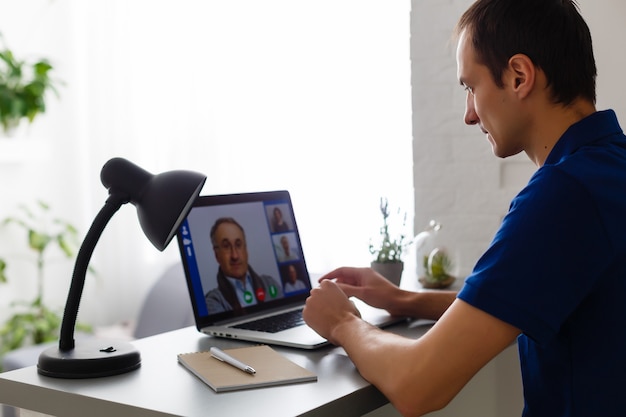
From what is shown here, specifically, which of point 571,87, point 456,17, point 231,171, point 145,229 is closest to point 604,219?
point 571,87

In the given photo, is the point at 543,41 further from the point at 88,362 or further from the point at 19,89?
the point at 19,89

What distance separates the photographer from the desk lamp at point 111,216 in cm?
127

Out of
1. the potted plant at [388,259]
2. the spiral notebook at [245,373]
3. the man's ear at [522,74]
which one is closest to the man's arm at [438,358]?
the spiral notebook at [245,373]

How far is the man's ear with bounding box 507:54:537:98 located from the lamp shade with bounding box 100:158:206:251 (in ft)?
1.66

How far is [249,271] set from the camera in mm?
1656

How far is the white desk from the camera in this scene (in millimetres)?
1094

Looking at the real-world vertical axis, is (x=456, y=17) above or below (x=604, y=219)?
above

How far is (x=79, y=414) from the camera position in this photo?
1180mm

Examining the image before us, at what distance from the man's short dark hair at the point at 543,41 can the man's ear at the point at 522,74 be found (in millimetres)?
11

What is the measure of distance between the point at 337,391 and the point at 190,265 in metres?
0.48

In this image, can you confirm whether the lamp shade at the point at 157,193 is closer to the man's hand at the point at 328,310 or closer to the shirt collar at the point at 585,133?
the man's hand at the point at 328,310

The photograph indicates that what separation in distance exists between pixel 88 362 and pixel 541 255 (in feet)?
2.27

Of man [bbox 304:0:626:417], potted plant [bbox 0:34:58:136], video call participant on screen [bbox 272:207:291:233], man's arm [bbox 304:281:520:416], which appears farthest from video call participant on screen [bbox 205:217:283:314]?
potted plant [bbox 0:34:58:136]

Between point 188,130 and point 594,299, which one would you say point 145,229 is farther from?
point 188,130
